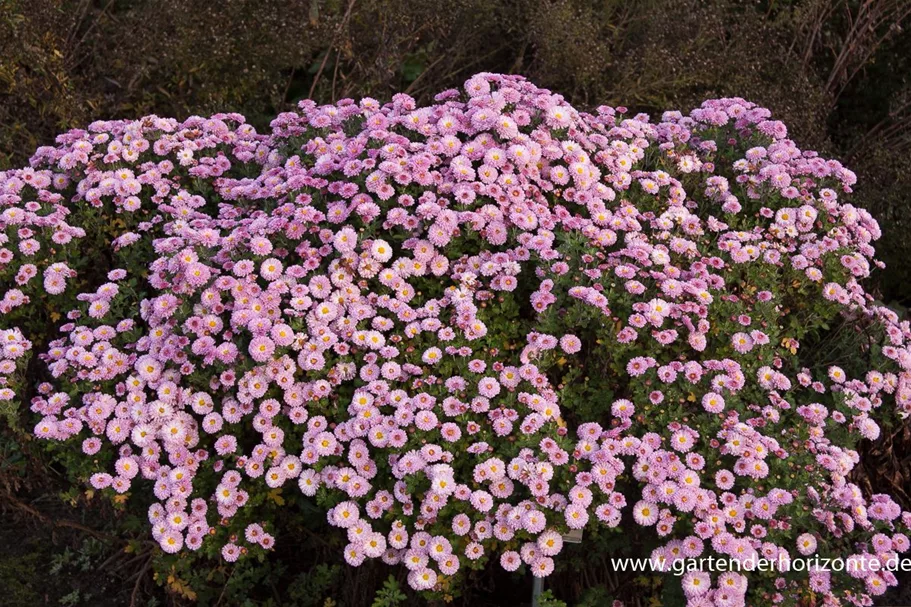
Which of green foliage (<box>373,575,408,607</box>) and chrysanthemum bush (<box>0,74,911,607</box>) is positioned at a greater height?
chrysanthemum bush (<box>0,74,911,607</box>)

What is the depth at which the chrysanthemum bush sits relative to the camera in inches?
108

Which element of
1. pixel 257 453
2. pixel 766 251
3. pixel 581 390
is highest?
pixel 766 251

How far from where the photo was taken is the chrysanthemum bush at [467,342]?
276 cm

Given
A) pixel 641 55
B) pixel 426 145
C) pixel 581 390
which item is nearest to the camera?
pixel 581 390

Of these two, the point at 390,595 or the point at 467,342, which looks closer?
the point at 390,595

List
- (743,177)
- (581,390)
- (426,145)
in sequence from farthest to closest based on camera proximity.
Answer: (743,177) < (426,145) < (581,390)

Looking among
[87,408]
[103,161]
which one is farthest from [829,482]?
[103,161]

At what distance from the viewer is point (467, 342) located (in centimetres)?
308

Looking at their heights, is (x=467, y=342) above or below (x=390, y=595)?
above

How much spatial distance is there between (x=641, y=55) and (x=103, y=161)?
3.06 meters

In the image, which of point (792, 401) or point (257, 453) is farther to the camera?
point (792, 401)

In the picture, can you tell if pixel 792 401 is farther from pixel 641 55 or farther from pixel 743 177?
pixel 641 55

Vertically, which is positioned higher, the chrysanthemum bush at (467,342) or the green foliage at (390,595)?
the chrysanthemum bush at (467,342)

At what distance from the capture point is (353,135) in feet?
12.5
